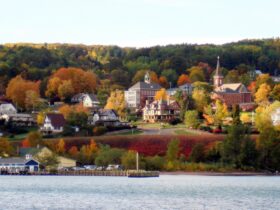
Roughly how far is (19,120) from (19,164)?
125ft

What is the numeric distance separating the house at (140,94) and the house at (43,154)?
59762 mm

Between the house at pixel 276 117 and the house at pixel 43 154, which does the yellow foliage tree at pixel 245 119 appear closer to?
the house at pixel 276 117

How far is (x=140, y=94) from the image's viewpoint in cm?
18750

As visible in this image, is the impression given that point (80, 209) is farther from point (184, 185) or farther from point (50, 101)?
point (50, 101)

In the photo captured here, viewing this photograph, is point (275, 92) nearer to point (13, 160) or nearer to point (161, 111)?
point (161, 111)

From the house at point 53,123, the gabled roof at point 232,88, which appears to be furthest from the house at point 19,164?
the gabled roof at point 232,88

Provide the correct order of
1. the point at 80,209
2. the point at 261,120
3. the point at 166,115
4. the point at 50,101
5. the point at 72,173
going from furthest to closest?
the point at 50,101
the point at 166,115
the point at 261,120
the point at 72,173
the point at 80,209

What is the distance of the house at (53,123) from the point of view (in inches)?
5817

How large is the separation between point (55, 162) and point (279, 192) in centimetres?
4518

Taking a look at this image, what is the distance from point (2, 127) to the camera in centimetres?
15300

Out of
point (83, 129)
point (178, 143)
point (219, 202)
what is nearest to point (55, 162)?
point (178, 143)

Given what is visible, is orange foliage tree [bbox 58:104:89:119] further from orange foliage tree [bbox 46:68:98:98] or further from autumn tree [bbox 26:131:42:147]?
autumn tree [bbox 26:131:42:147]

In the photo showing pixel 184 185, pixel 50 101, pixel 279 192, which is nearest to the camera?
pixel 279 192

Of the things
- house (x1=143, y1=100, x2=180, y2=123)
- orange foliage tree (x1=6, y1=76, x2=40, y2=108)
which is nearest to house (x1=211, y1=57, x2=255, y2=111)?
house (x1=143, y1=100, x2=180, y2=123)
